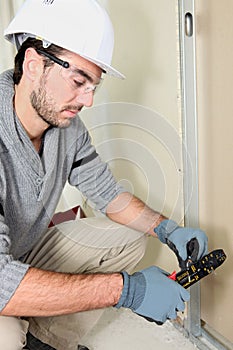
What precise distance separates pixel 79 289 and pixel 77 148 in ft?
1.85

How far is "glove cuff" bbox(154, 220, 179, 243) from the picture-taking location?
1499 millimetres

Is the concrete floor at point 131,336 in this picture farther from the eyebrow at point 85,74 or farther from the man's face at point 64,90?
the eyebrow at point 85,74

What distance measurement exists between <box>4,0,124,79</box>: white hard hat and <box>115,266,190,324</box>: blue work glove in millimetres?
550

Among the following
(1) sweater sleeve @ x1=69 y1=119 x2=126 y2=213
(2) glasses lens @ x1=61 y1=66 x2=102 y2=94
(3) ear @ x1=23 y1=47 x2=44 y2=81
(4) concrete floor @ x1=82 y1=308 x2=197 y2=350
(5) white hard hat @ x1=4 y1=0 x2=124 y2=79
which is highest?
(5) white hard hat @ x1=4 y1=0 x2=124 y2=79

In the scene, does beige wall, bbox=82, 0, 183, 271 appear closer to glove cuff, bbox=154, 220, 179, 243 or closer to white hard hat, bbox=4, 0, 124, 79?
glove cuff, bbox=154, 220, 179, 243

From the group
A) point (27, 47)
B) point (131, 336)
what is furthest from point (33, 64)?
point (131, 336)

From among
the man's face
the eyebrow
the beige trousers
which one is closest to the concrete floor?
the beige trousers

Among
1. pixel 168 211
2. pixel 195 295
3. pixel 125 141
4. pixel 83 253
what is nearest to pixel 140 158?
pixel 125 141

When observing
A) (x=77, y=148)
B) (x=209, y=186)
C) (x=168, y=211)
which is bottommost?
(x=168, y=211)

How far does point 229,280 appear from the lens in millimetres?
1514

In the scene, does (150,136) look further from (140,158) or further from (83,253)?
(83,253)

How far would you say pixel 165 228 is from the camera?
151 centimetres

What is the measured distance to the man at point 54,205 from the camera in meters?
1.16

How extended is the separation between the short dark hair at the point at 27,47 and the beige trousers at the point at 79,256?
55cm
